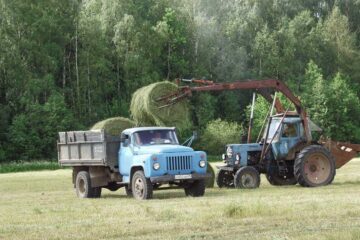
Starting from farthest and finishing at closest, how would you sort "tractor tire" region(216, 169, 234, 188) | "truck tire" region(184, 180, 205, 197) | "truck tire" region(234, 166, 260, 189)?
1. "tractor tire" region(216, 169, 234, 188)
2. "truck tire" region(234, 166, 260, 189)
3. "truck tire" region(184, 180, 205, 197)

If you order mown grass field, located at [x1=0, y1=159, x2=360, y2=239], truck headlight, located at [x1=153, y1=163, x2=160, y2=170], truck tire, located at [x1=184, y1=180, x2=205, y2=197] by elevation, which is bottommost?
mown grass field, located at [x1=0, y1=159, x2=360, y2=239]

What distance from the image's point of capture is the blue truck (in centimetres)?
1955

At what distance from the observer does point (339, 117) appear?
71812 mm

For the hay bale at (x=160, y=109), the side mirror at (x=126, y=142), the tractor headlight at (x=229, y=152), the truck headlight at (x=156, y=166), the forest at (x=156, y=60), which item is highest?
the forest at (x=156, y=60)

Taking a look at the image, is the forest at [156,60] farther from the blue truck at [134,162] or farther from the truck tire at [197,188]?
the truck tire at [197,188]

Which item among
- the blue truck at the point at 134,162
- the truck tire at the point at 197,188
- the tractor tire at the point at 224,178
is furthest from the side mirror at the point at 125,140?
the tractor tire at the point at 224,178

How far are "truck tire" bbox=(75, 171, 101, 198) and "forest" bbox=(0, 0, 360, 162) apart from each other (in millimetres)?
35901

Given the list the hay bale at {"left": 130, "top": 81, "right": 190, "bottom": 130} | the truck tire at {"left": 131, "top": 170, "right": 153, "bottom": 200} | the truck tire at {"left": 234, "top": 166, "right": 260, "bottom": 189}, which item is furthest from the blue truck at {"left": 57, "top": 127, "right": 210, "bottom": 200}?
the hay bale at {"left": 130, "top": 81, "right": 190, "bottom": 130}

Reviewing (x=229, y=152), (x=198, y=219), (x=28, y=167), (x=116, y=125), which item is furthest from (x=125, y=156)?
(x=28, y=167)

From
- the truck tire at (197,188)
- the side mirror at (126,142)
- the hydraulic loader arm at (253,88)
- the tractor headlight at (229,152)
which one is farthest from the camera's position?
the tractor headlight at (229,152)

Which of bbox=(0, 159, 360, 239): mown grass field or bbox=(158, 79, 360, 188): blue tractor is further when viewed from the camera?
bbox=(158, 79, 360, 188): blue tractor

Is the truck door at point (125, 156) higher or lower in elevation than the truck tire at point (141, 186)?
higher

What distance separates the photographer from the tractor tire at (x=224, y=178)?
24.3 meters

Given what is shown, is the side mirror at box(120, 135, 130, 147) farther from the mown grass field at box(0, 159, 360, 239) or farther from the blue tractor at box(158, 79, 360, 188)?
the blue tractor at box(158, 79, 360, 188)
